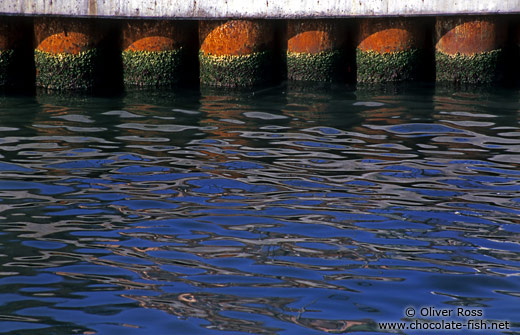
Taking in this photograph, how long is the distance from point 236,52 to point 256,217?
20.6 feet

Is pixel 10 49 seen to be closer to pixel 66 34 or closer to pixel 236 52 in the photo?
pixel 66 34

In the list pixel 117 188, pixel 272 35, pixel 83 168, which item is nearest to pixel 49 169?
pixel 83 168

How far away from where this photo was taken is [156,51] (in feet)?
43.5

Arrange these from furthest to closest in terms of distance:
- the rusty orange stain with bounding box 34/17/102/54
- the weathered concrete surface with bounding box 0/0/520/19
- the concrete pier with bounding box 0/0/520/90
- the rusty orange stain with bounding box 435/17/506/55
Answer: the rusty orange stain with bounding box 34/17/102/54 → the rusty orange stain with bounding box 435/17/506/55 → the concrete pier with bounding box 0/0/520/90 → the weathered concrete surface with bounding box 0/0/520/19

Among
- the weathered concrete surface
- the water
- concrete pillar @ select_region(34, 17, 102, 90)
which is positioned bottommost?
the water

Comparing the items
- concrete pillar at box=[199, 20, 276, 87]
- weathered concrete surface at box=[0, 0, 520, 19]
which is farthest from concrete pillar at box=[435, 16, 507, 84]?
concrete pillar at box=[199, 20, 276, 87]

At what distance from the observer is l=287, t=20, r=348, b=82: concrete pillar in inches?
520

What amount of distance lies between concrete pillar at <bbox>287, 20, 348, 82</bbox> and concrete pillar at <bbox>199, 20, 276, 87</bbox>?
35 centimetres

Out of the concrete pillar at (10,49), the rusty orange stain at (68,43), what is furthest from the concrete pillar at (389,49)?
the concrete pillar at (10,49)

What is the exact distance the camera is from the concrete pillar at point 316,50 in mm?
13195

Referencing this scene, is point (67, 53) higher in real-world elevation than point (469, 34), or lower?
lower

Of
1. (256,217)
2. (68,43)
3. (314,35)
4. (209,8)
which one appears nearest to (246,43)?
(209,8)

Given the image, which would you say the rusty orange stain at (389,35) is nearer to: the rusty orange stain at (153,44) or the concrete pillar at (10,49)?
the rusty orange stain at (153,44)

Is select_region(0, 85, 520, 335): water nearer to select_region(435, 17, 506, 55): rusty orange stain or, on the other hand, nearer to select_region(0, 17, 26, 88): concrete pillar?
select_region(435, 17, 506, 55): rusty orange stain
